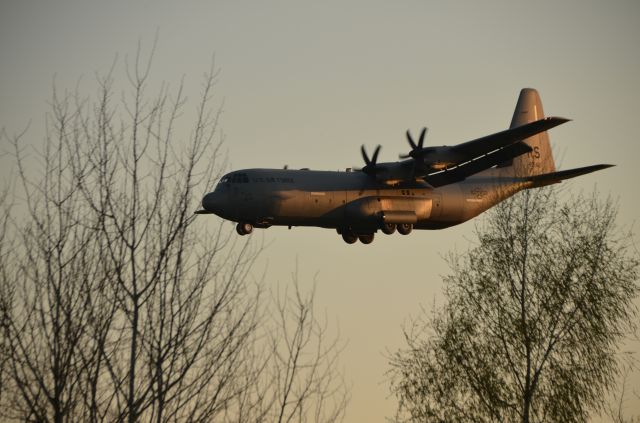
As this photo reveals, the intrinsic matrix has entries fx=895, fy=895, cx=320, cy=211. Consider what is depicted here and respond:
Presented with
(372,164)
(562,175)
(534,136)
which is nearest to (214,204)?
(372,164)

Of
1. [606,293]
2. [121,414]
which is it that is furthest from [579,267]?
[121,414]

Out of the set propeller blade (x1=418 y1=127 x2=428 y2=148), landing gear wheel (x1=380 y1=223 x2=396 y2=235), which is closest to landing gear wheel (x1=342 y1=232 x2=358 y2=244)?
landing gear wheel (x1=380 y1=223 x2=396 y2=235)

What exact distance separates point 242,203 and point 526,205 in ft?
43.3

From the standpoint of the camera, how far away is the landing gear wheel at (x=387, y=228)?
41.6m

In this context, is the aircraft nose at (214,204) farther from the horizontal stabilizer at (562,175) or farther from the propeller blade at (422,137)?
the horizontal stabilizer at (562,175)

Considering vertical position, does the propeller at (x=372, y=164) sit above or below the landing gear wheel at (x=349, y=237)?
above

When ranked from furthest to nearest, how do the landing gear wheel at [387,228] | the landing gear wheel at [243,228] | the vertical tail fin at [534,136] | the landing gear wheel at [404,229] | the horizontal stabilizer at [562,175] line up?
1. the vertical tail fin at [534,136]
2. the landing gear wheel at [404,229]
3. the horizontal stabilizer at [562,175]
4. the landing gear wheel at [387,228]
5. the landing gear wheel at [243,228]

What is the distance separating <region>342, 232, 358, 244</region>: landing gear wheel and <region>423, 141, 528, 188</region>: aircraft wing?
15.2 feet

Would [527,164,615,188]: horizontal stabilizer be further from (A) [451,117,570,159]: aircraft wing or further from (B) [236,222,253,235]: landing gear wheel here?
(B) [236,222,253,235]: landing gear wheel

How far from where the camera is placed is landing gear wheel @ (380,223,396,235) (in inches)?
1639

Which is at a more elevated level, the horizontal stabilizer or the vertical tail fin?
the vertical tail fin

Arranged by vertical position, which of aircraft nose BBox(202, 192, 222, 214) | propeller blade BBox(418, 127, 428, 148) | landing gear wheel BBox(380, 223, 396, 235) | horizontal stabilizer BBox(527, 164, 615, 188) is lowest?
landing gear wheel BBox(380, 223, 396, 235)

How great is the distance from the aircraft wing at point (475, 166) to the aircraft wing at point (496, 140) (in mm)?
1011

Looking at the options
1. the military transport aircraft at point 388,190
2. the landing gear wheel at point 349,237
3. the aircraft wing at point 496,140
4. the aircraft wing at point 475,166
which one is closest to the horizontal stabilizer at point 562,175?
the military transport aircraft at point 388,190
